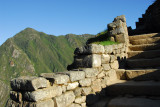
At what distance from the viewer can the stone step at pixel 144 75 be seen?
13.5ft

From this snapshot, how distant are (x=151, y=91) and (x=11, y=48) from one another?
307 ft

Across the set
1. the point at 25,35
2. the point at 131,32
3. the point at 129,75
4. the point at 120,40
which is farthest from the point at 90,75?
the point at 25,35

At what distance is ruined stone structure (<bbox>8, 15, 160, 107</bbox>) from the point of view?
2.71 metres

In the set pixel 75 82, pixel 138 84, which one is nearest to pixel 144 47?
pixel 138 84

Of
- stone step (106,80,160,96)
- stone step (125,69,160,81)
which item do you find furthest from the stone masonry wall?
stone step (125,69,160,81)

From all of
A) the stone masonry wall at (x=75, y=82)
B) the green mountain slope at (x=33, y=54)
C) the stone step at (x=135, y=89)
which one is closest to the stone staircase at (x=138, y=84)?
the stone step at (x=135, y=89)

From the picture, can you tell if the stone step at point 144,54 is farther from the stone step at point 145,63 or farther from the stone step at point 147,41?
the stone step at point 147,41

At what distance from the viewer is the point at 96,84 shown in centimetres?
392

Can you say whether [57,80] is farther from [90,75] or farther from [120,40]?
[120,40]

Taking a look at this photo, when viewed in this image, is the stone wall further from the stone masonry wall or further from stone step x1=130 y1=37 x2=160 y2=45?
stone step x1=130 y1=37 x2=160 y2=45

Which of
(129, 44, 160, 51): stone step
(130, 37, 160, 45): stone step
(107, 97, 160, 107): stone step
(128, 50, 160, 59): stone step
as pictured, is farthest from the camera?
(130, 37, 160, 45): stone step

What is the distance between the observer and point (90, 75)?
377cm

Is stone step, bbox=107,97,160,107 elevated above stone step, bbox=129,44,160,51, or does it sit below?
below

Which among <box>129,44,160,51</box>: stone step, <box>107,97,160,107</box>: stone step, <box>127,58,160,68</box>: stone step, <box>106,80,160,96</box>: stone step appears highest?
<box>129,44,160,51</box>: stone step
